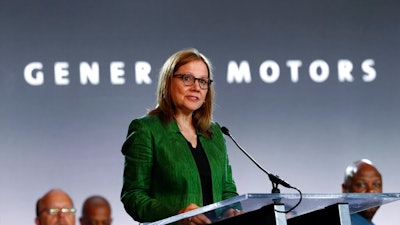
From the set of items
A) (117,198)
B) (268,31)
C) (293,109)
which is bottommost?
(117,198)

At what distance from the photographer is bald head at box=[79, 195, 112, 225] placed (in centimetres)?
578

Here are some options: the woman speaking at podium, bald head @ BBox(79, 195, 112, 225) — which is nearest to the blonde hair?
the woman speaking at podium

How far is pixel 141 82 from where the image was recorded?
615cm

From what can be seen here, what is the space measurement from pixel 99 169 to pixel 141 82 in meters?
0.66

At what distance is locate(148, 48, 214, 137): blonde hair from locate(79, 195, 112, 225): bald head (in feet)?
8.43

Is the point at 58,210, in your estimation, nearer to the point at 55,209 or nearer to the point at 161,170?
the point at 55,209

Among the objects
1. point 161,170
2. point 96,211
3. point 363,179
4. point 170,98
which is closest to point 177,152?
point 161,170

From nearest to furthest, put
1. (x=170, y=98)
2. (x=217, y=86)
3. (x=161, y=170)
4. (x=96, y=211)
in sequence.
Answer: (x=161, y=170) → (x=170, y=98) → (x=96, y=211) → (x=217, y=86)

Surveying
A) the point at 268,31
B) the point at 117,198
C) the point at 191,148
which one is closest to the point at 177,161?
the point at 191,148

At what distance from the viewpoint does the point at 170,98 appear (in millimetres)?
3322

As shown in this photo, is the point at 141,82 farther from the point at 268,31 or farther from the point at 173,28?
the point at 268,31

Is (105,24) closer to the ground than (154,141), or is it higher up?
higher up

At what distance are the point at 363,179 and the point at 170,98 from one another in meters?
2.86

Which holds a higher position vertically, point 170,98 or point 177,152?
point 170,98
